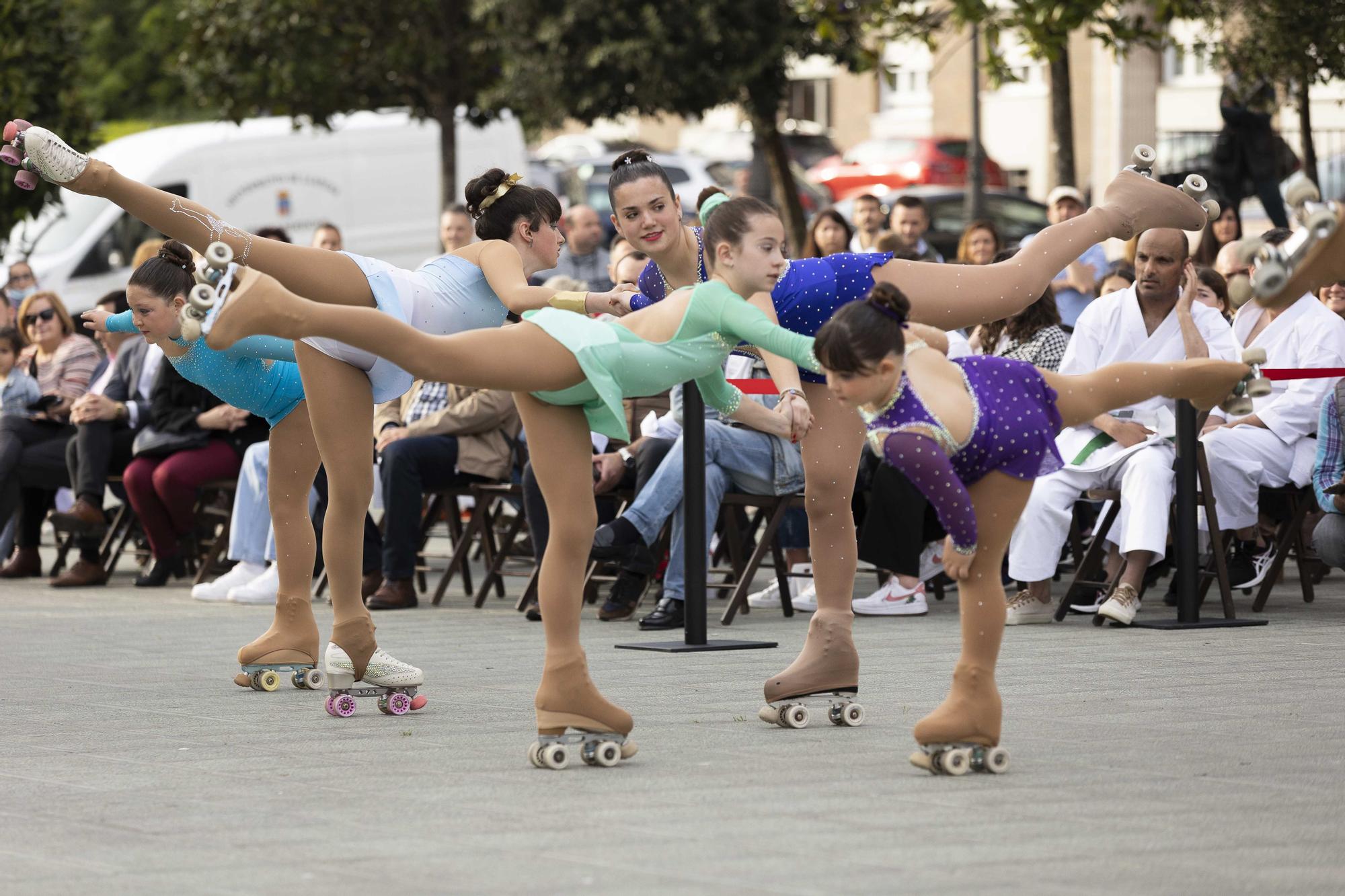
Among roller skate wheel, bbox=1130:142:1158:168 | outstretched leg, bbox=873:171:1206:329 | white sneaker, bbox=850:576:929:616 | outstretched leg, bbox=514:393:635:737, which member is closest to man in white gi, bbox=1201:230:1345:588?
white sneaker, bbox=850:576:929:616

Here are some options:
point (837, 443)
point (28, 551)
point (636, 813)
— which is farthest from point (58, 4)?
point (636, 813)

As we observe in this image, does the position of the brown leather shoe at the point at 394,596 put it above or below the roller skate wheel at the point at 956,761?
below

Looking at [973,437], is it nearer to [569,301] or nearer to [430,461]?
[569,301]

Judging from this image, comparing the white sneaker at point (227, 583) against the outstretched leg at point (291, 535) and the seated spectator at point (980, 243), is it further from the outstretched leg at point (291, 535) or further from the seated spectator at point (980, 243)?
the seated spectator at point (980, 243)

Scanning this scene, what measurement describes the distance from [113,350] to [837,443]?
805cm

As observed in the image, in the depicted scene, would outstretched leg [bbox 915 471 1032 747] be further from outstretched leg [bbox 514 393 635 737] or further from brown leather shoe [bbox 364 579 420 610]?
brown leather shoe [bbox 364 579 420 610]

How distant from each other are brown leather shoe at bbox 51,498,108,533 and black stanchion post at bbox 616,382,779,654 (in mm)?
4733

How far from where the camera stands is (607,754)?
216 inches

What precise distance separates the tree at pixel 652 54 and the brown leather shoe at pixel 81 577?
10.3 meters

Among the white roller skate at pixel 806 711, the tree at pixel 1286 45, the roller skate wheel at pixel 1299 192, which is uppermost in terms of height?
the tree at pixel 1286 45

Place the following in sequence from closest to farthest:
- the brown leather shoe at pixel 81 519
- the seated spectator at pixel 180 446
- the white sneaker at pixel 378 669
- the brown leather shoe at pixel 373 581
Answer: the white sneaker at pixel 378 669, the brown leather shoe at pixel 373 581, the seated spectator at pixel 180 446, the brown leather shoe at pixel 81 519

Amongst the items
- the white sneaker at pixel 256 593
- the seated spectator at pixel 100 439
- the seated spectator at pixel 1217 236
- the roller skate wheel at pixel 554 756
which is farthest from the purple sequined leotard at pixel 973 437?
the seated spectator at pixel 100 439

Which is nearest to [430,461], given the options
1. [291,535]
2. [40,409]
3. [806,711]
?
[291,535]

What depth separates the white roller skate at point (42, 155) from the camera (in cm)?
613
